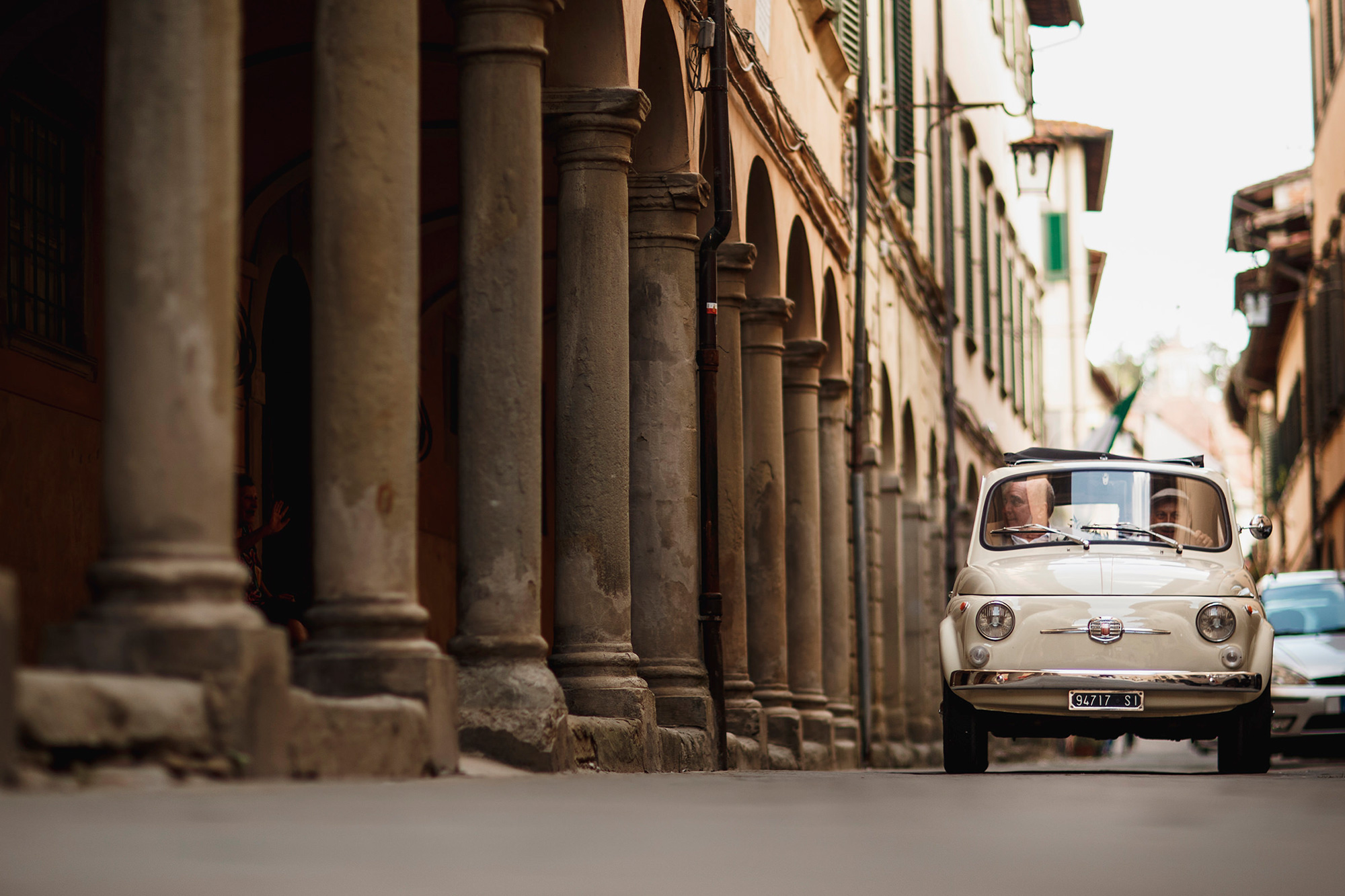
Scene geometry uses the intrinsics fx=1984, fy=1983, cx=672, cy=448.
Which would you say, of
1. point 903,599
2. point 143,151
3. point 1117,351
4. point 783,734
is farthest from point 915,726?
point 1117,351

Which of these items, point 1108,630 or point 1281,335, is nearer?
point 1108,630

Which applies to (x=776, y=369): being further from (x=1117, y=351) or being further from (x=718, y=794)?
(x=1117, y=351)

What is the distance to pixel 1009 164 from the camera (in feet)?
127

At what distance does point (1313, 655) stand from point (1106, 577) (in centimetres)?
530

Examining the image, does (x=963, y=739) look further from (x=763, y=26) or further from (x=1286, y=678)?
(x=763, y=26)

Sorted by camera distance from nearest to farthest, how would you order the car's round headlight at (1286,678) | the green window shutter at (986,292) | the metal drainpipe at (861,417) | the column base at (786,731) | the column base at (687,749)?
the column base at (687,749)
the car's round headlight at (1286,678)
the column base at (786,731)
the metal drainpipe at (861,417)
the green window shutter at (986,292)

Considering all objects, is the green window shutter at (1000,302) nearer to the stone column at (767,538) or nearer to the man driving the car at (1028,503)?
the stone column at (767,538)

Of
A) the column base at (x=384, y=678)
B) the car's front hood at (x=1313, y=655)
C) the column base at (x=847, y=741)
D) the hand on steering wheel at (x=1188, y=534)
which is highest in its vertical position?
the hand on steering wheel at (x=1188, y=534)

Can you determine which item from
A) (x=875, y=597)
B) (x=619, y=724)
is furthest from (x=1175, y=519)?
(x=875, y=597)

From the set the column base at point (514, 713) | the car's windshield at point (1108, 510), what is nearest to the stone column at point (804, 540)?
the car's windshield at point (1108, 510)

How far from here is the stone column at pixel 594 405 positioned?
9.73m

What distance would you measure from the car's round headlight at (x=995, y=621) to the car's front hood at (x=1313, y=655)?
17.0ft

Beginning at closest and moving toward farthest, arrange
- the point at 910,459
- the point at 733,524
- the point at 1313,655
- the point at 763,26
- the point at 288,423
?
the point at 733,524
the point at 1313,655
the point at 288,423
the point at 763,26
the point at 910,459

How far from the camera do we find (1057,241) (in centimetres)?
4888
